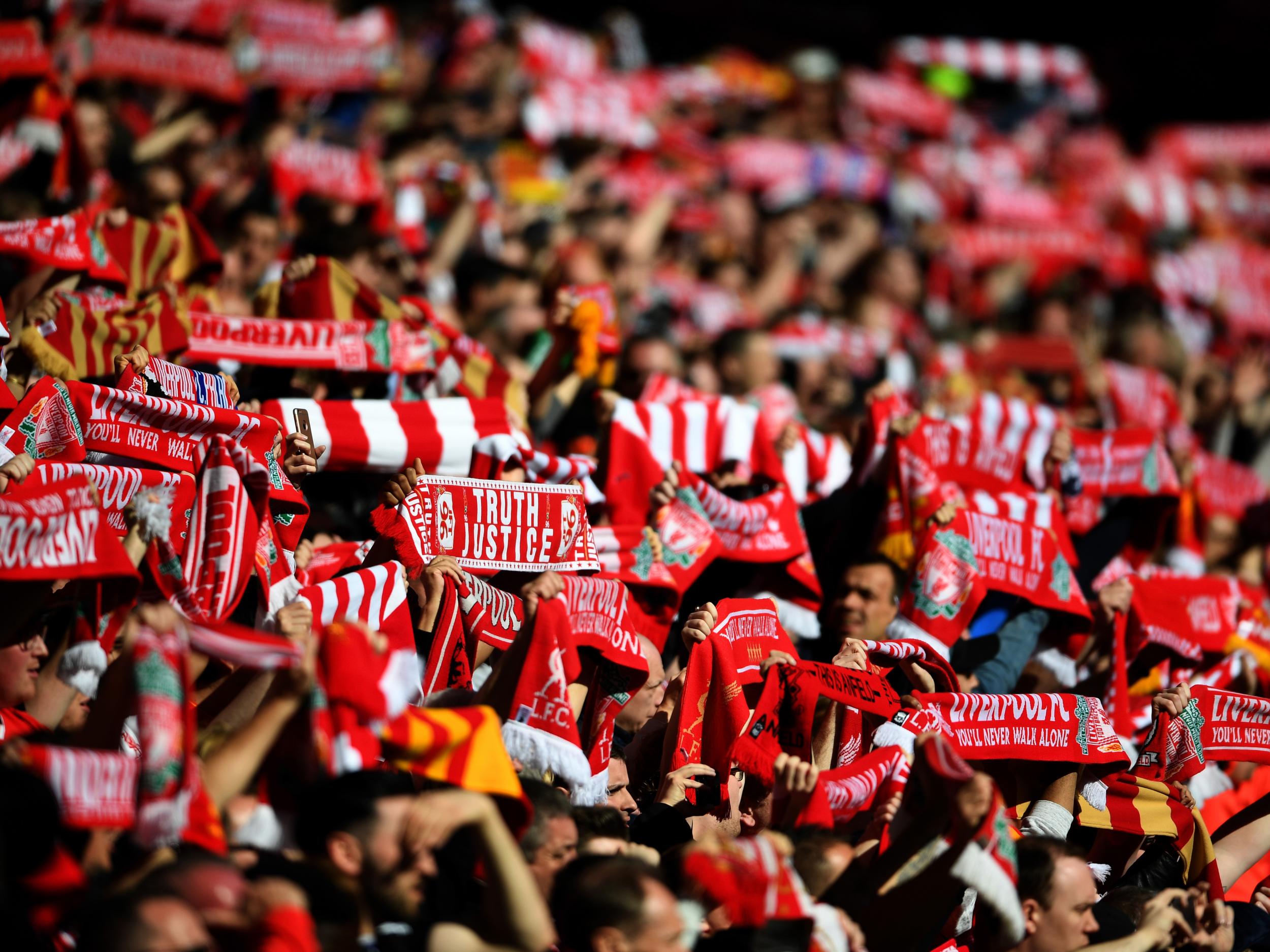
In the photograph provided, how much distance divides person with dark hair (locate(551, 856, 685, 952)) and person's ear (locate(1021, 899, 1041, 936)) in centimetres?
117

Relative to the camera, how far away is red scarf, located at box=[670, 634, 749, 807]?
4285 mm

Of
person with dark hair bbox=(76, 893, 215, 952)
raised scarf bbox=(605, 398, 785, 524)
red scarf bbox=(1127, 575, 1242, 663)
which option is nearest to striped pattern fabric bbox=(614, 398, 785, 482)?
raised scarf bbox=(605, 398, 785, 524)

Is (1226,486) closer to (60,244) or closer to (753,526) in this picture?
(753,526)

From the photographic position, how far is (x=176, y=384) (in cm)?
456

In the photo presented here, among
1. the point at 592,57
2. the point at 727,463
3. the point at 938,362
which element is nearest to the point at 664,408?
the point at 727,463

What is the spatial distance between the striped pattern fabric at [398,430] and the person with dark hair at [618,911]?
1.92 meters

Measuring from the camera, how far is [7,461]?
4035 mm

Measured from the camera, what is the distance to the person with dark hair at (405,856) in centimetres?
325

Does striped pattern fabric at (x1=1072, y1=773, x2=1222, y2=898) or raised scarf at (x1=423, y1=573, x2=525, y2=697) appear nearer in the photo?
raised scarf at (x1=423, y1=573, x2=525, y2=697)

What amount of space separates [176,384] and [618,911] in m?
2.41

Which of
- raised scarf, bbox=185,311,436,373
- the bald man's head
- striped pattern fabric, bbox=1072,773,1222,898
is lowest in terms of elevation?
striped pattern fabric, bbox=1072,773,1222,898

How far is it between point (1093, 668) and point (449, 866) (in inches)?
121

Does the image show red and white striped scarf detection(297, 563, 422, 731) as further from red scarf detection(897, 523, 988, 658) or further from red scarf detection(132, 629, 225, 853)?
red scarf detection(897, 523, 988, 658)

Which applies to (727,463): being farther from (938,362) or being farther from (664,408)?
(938,362)
